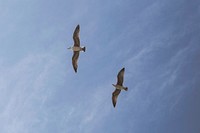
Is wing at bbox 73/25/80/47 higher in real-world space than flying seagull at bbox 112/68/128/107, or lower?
higher

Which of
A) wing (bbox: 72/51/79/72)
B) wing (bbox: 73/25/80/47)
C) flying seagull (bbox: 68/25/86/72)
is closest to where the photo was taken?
wing (bbox: 73/25/80/47)

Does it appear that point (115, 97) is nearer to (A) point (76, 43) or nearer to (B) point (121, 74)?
(B) point (121, 74)

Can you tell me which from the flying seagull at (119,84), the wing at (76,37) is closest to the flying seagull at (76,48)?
the wing at (76,37)

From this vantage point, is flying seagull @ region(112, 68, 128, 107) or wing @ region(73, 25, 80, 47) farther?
flying seagull @ region(112, 68, 128, 107)

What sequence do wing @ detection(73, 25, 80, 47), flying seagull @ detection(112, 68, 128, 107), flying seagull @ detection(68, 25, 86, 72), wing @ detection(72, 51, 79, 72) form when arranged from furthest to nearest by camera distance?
wing @ detection(72, 51, 79, 72), flying seagull @ detection(112, 68, 128, 107), flying seagull @ detection(68, 25, 86, 72), wing @ detection(73, 25, 80, 47)

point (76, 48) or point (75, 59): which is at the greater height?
point (75, 59)

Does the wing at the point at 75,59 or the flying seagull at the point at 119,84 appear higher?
the wing at the point at 75,59

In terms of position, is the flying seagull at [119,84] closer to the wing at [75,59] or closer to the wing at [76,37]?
the wing at [75,59]

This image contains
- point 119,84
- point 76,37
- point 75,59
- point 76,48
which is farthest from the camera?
point 75,59

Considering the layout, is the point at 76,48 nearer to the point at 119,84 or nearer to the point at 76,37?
the point at 76,37

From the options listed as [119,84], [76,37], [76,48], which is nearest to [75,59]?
[76,48]

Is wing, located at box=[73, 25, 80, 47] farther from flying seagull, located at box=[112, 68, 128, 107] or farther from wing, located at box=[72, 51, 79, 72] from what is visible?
flying seagull, located at box=[112, 68, 128, 107]

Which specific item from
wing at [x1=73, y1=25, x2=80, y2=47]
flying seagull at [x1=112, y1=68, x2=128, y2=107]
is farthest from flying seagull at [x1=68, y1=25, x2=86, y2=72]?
flying seagull at [x1=112, y1=68, x2=128, y2=107]

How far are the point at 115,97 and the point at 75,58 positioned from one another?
8.37 m
